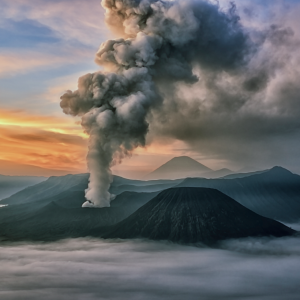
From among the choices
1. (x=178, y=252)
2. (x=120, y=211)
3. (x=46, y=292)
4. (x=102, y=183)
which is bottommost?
(x=46, y=292)

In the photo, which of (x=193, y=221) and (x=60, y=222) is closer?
(x=193, y=221)

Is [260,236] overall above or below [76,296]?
above

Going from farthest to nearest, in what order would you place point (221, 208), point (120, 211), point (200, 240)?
1. point (120, 211)
2. point (221, 208)
3. point (200, 240)

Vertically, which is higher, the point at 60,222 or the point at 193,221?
the point at 193,221

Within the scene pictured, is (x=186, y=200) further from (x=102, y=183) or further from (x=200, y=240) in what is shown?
(x=102, y=183)

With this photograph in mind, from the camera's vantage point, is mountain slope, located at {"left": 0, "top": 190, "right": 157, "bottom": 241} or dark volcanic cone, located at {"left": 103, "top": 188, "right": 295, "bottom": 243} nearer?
dark volcanic cone, located at {"left": 103, "top": 188, "right": 295, "bottom": 243}

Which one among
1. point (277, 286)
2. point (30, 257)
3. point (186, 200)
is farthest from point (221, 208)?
point (30, 257)

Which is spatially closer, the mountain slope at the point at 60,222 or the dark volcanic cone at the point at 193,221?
the dark volcanic cone at the point at 193,221

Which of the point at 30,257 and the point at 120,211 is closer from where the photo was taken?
the point at 30,257
